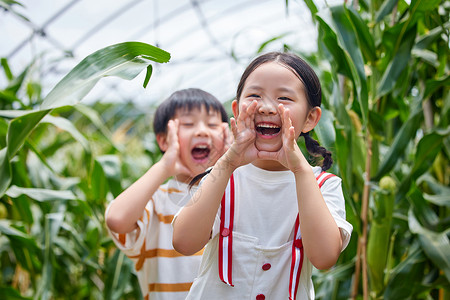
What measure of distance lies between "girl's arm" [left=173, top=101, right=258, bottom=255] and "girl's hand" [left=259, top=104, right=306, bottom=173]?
2 centimetres

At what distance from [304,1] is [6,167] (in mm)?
625

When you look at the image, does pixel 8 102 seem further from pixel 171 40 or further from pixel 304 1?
pixel 171 40

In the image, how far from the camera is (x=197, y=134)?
2.59ft

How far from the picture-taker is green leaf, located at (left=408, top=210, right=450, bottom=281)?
106 cm

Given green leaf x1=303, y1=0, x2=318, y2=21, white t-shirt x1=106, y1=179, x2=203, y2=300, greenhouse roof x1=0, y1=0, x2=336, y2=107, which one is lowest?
white t-shirt x1=106, y1=179, x2=203, y2=300

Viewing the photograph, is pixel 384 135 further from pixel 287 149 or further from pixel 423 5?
pixel 287 149

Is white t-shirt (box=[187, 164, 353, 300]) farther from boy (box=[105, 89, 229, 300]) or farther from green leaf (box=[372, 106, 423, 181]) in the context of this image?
green leaf (box=[372, 106, 423, 181])

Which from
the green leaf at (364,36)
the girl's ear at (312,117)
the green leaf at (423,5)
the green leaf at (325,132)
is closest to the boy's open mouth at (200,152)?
the green leaf at (325,132)

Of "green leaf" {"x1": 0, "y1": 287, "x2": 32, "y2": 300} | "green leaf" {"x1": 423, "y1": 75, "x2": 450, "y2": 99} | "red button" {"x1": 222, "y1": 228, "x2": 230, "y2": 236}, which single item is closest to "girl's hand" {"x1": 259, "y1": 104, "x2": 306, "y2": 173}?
"red button" {"x1": 222, "y1": 228, "x2": 230, "y2": 236}

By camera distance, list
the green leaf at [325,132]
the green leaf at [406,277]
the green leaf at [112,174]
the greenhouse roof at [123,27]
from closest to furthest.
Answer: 1. the green leaf at [325,132]
2. the green leaf at [406,277]
3. the green leaf at [112,174]
4. the greenhouse roof at [123,27]

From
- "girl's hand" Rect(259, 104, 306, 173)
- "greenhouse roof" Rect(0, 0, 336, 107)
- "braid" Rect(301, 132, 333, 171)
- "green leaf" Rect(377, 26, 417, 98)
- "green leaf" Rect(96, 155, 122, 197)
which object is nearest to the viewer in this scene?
"girl's hand" Rect(259, 104, 306, 173)

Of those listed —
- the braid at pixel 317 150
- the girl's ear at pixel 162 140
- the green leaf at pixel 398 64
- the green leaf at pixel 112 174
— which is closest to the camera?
the braid at pixel 317 150

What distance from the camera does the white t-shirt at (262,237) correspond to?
50cm

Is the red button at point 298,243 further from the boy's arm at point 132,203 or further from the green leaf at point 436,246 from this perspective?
the green leaf at point 436,246
